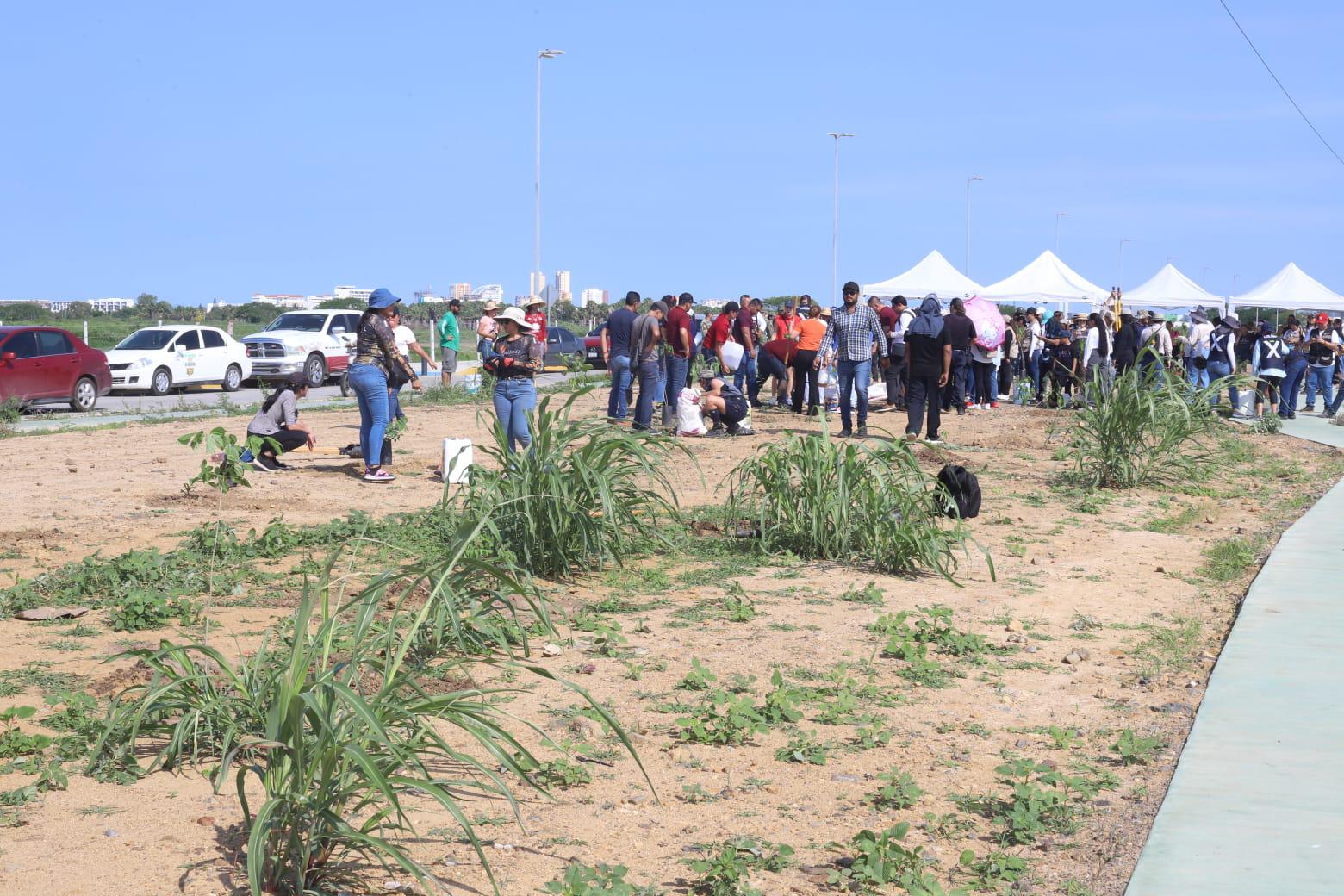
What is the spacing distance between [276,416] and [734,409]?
17.8ft

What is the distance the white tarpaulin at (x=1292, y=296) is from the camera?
39.8 m

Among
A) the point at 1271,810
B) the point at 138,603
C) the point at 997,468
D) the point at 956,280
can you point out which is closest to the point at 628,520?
the point at 138,603

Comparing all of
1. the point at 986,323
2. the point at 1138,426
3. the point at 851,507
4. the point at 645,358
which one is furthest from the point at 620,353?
the point at 851,507

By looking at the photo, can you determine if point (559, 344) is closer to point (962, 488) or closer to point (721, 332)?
point (721, 332)

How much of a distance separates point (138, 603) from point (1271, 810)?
503 centimetres

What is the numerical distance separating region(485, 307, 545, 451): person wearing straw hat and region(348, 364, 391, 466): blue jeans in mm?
1131

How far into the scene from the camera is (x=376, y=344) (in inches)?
470

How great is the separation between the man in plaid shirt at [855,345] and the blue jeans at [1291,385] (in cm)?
874

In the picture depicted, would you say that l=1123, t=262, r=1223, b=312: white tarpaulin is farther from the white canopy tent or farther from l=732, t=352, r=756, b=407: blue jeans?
l=732, t=352, r=756, b=407: blue jeans

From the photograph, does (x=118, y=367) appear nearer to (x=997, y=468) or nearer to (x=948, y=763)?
(x=997, y=468)

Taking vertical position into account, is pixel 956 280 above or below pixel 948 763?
above

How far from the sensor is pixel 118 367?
25.8m

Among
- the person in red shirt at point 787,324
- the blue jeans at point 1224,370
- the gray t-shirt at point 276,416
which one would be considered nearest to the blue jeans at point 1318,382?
the blue jeans at point 1224,370

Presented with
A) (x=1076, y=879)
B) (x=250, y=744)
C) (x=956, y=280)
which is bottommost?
(x=1076, y=879)
